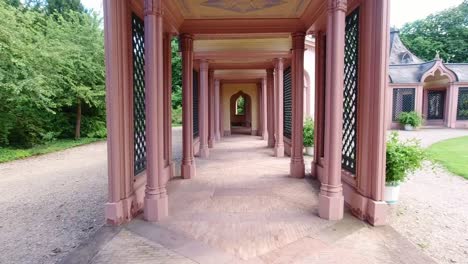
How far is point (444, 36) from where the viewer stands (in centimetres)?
3080

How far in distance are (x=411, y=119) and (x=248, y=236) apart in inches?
755

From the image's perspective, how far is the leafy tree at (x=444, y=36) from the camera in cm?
2961

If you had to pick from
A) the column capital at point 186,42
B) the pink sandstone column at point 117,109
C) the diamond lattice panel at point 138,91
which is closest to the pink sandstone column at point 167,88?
the column capital at point 186,42

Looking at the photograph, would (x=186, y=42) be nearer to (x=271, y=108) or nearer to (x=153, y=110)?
(x=153, y=110)

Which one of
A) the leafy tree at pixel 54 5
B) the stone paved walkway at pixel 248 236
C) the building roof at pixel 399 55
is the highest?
the leafy tree at pixel 54 5

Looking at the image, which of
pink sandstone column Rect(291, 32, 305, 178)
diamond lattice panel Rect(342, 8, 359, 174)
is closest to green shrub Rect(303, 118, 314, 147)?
pink sandstone column Rect(291, 32, 305, 178)

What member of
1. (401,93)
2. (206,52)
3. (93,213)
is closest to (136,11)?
(93,213)

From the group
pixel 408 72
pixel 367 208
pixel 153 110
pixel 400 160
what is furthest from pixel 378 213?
pixel 408 72

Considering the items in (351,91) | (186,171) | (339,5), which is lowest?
(186,171)

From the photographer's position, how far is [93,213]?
425 centimetres

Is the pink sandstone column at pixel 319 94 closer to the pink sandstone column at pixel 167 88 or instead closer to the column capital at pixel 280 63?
the pink sandstone column at pixel 167 88

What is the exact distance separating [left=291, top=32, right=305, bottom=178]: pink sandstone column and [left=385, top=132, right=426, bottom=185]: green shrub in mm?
2057

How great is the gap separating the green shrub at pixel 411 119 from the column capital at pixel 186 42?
17.6m

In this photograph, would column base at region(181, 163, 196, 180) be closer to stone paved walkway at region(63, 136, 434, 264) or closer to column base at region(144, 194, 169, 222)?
stone paved walkway at region(63, 136, 434, 264)
